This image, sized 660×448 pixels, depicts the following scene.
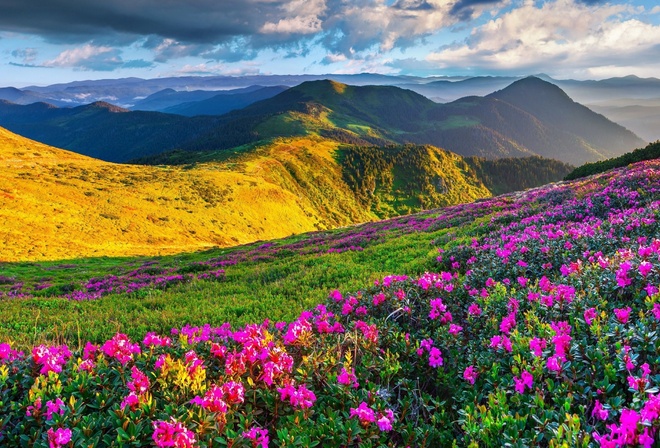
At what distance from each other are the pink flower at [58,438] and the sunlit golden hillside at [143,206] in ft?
172

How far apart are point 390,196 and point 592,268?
Result: 519 ft

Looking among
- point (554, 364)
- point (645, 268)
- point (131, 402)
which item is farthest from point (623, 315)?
point (131, 402)

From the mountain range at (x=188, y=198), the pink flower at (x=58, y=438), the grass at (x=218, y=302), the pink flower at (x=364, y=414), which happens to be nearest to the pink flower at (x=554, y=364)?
the pink flower at (x=364, y=414)

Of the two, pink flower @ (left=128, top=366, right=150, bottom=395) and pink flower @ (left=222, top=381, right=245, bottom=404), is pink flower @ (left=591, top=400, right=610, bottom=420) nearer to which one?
pink flower @ (left=222, top=381, right=245, bottom=404)

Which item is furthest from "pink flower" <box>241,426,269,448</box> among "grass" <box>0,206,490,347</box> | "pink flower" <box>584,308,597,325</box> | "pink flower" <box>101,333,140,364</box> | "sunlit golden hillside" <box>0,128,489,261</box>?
"sunlit golden hillside" <box>0,128,489,261</box>

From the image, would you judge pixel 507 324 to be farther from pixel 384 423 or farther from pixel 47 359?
pixel 47 359

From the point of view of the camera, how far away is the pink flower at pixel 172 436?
9.57 feet

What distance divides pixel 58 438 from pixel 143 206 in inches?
2993

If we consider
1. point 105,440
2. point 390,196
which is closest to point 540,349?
point 105,440

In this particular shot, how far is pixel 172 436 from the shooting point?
2.97 metres

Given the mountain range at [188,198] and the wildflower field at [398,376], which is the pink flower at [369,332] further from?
the mountain range at [188,198]

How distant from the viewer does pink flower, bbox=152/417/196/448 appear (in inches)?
115

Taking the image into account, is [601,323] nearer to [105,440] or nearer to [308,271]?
[105,440]

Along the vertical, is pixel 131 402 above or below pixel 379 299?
above
